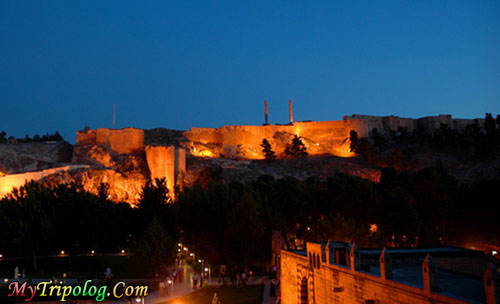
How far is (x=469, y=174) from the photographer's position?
53156 mm

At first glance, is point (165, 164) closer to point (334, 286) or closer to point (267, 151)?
point (267, 151)

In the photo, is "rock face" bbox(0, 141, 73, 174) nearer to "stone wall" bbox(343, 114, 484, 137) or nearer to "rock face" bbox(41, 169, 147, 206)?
"rock face" bbox(41, 169, 147, 206)

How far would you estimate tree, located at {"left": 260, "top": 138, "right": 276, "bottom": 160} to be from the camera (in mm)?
61031

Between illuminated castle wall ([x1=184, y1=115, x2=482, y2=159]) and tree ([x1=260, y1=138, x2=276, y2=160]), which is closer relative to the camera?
tree ([x1=260, y1=138, x2=276, y2=160])

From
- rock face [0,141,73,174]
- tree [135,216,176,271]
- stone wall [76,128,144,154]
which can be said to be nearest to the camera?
tree [135,216,176,271]

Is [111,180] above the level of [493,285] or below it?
above

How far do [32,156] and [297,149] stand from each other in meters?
38.8

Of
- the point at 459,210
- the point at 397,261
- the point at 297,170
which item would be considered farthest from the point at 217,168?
the point at 397,261

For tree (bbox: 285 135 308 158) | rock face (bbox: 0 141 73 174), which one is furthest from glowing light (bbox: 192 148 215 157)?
rock face (bbox: 0 141 73 174)

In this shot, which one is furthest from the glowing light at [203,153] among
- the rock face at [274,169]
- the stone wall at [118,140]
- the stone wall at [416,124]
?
the stone wall at [416,124]

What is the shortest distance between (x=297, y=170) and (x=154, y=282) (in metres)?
37.9

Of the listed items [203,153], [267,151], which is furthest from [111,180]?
[267,151]

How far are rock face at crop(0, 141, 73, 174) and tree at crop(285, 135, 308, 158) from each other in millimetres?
32867

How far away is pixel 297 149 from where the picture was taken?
2447 inches
